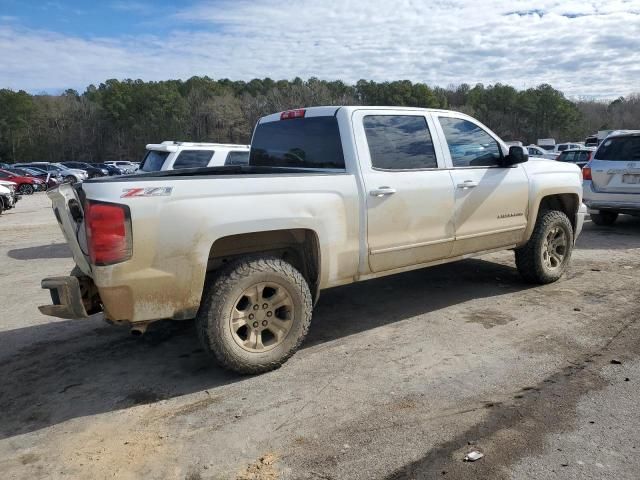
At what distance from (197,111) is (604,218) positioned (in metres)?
69.2

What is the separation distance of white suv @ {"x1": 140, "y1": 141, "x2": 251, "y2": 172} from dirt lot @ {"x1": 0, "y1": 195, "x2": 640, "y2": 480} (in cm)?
447

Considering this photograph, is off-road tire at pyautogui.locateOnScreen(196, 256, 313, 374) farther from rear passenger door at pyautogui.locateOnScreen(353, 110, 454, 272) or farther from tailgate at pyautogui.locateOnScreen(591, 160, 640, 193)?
tailgate at pyautogui.locateOnScreen(591, 160, 640, 193)

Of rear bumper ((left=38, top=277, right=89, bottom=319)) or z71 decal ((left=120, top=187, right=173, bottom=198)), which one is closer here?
z71 decal ((left=120, top=187, right=173, bottom=198))

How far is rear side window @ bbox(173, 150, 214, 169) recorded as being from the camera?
9.87 metres

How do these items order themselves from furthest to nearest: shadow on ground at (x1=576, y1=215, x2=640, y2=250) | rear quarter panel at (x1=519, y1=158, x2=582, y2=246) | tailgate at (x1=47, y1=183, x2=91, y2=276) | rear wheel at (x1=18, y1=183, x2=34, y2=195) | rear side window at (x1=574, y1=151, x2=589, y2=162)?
1. rear wheel at (x1=18, y1=183, x2=34, y2=195)
2. rear side window at (x1=574, y1=151, x2=589, y2=162)
3. shadow on ground at (x1=576, y1=215, x2=640, y2=250)
4. rear quarter panel at (x1=519, y1=158, x2=582, y2=246)
5. tailgate at (x1=47, y1=183, x2=91, y2=276)

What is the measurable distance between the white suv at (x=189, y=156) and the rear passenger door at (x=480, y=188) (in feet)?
17.0

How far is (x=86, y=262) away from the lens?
3.78 m

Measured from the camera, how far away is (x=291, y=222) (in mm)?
4086

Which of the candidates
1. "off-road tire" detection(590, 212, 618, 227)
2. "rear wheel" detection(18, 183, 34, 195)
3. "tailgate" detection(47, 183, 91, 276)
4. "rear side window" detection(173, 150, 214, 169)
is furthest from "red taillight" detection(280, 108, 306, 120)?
"rear wheel" detection(18, 183, 34, 195)

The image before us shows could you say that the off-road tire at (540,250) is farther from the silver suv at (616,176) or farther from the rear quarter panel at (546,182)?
the silver suv at (616,176)

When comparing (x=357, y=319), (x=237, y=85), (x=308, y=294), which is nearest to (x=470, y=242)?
(x=357, y=319)

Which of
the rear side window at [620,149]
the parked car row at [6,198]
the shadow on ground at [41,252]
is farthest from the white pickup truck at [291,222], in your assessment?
the parked car row at [6,198]

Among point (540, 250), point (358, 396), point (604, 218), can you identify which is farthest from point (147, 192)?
point (604, 218)

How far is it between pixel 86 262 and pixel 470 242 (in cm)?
359
